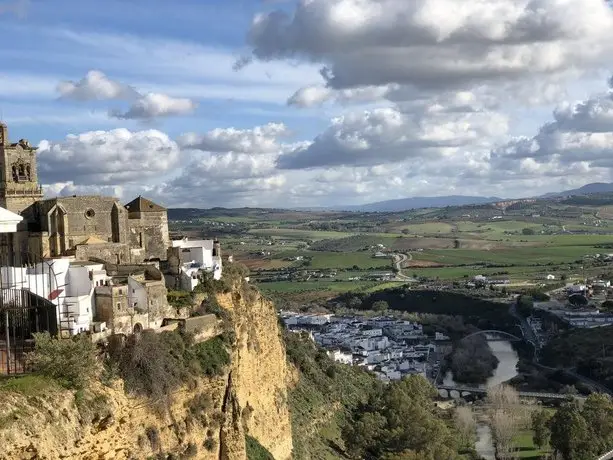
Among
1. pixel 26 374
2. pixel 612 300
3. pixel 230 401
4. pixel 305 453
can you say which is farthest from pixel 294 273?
pixel 26 374

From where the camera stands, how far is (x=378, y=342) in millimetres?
85000

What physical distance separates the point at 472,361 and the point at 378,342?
10966 mm

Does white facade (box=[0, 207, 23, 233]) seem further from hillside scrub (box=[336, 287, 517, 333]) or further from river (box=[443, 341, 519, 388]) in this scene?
hillside scrub (box=[336, 287, 517, 333])

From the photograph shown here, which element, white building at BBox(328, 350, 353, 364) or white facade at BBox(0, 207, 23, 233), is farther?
white building at BBox(328, 350, 353, 364)

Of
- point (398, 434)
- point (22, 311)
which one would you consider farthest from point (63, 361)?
point (398, 434)

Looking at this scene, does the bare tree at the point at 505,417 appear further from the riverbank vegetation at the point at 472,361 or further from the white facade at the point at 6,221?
the white facade at the point at 6,221

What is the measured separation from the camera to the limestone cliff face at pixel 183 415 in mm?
15648

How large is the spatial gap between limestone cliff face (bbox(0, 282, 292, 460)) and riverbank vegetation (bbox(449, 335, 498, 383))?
43.8 metres

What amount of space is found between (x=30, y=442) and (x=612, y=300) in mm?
97543

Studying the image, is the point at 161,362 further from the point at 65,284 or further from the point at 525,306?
the point at 525,306

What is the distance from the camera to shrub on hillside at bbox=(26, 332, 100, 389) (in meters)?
17.9

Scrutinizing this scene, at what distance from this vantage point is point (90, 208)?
107 feet

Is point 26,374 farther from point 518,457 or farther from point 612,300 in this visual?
point 612,300

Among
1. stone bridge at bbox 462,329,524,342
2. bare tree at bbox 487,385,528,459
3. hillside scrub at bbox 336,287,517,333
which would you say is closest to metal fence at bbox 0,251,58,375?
bare tree at bbox 487,385,528,459
